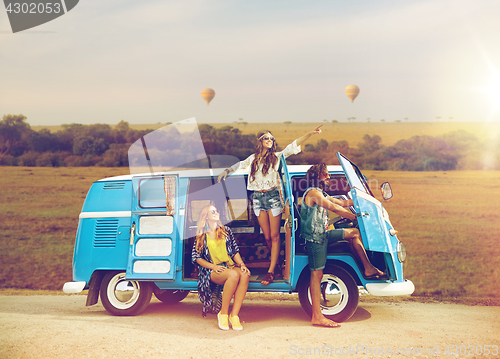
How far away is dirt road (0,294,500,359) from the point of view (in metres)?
5.48

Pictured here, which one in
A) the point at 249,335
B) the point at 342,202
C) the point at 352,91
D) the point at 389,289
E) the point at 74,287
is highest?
the point at 352,91

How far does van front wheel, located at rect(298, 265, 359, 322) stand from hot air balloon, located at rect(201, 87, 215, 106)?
123ft

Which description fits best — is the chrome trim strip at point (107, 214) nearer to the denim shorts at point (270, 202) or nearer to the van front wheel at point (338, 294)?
the denim shorts at point (270, 202)

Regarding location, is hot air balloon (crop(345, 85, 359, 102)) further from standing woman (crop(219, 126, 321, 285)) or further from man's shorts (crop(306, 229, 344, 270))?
man's shorts (crop(306, 229, 344, 270))

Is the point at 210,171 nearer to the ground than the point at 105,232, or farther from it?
farther from it

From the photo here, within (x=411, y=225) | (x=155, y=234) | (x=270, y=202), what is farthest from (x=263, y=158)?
(x=411, y=225)

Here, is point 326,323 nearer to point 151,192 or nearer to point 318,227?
point 318,227

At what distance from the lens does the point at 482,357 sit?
548 centimetres

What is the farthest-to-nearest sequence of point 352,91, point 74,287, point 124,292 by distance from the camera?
point 352,91 → point 124,292 → point 74,287

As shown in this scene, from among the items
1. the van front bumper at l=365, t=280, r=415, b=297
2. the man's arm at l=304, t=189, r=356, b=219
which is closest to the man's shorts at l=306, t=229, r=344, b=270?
the man's arm at l=304, t=189, r=356, b=219

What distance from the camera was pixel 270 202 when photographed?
6609 mm

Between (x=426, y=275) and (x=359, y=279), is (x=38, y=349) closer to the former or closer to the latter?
(x=359, y=279)

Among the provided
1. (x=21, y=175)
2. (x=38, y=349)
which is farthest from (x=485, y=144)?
(x=38, y=349)

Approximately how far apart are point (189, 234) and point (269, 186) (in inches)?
62.0
